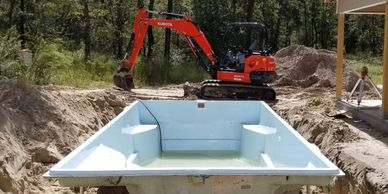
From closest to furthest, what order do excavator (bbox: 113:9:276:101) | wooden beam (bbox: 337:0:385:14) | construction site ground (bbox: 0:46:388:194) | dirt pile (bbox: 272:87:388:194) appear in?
1. dirt pile (bbox: 272:87:388:194)
2. construction site ground (bbox: 0:46:388:194)
3. wooden beam (bbox: 337:0:385:14)
4. excavator (bbox: 113:9:276:101)

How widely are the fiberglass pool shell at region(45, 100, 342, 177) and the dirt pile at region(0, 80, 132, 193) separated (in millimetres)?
918

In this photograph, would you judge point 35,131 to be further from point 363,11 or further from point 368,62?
point 368,62

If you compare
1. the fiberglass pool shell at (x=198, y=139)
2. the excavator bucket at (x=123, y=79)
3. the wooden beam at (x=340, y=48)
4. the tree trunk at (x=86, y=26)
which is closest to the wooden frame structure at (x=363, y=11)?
the wooden beam at (x=340, y=48)

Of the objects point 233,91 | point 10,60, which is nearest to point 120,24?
point 233,91

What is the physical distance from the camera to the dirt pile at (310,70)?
62.3 ft

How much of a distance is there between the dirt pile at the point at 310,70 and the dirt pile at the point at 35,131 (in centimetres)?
1132

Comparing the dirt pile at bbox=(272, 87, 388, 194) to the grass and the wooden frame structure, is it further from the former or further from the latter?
the grass

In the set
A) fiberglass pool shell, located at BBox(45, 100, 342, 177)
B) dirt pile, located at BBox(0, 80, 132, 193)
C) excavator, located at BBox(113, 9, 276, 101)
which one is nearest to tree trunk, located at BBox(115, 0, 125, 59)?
excavator, located at BBox(113, 9, 276, 101)

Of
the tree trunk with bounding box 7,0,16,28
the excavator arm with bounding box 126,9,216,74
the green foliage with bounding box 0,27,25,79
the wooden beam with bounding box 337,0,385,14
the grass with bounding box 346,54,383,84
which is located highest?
the tree trunk with bounding box 7,0,16,28

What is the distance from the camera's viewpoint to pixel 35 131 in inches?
291

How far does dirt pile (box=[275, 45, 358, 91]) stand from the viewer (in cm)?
1900

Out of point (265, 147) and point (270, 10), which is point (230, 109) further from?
point (270, 10)

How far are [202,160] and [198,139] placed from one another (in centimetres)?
74

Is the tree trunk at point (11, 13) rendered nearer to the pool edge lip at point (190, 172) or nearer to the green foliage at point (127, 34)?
the green foliage at point (127, 34)
